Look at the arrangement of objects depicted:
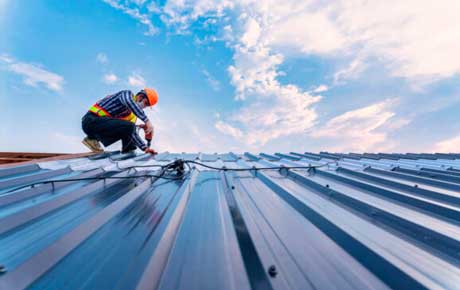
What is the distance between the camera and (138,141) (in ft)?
14.2

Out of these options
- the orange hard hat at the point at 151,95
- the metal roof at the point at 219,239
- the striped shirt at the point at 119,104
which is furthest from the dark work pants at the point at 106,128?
the metal roof at the point at 219,239

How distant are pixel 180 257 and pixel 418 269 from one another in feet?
3.35

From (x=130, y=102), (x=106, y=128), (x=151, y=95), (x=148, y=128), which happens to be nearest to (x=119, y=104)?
(x=130, y=102)

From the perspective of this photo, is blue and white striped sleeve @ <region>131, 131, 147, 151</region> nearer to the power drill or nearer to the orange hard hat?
the power drill

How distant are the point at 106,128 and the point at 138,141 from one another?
2.19 ft

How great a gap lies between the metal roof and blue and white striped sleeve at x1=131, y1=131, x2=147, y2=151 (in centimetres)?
253

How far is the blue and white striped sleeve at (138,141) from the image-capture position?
4.25m

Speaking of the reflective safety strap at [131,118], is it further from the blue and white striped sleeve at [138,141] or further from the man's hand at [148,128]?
the blue and white striped sleeve at [138,141]

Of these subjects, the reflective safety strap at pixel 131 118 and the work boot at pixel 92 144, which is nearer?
the work boot at pixel 92 144

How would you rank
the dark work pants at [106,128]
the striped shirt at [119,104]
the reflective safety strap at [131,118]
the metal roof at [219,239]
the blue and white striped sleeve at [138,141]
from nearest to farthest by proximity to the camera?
1. the metal roof at [219,239]
2. the dark work pants at [106,128]
3. the striped shirt at [119,104]
4. the blue and white striped sleeve at [138,141]
5. the reflective safety strap at [131,118]

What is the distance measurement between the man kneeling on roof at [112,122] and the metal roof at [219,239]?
2325 mm

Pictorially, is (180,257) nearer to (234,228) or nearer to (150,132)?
(234,228)

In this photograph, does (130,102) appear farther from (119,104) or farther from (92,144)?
(92,144)

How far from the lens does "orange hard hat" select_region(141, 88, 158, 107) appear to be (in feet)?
15.7
